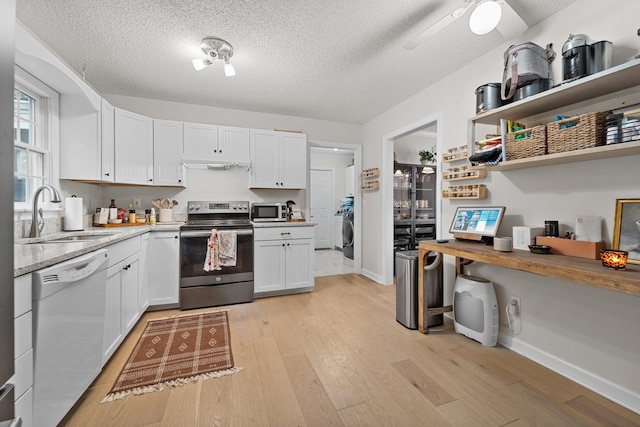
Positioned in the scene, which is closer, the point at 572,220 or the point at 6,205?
the point at 6,205

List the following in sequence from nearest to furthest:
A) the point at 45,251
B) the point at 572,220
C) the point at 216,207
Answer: the point at 45,251 < the point at 572,220 < the point at 216,207

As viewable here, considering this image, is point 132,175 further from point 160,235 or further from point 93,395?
point 93,395

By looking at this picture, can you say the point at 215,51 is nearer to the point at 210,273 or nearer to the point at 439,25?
the point at 439,25

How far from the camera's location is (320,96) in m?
3.27

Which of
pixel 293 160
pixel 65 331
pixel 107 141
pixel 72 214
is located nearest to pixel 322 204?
pixel 293 160

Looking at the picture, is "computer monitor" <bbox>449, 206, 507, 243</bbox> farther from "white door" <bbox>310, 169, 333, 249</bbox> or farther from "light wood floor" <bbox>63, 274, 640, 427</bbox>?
"white door" <bbox>310, 169, 333, 249</bbox>

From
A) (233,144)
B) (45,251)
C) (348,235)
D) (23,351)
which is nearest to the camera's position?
(23,351)

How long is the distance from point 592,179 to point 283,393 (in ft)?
7.71

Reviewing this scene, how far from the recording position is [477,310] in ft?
7.01

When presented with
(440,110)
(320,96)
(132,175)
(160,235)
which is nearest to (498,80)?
(440,110)

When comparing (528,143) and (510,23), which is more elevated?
(510,23)

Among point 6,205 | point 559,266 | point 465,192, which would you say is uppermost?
point 465,192

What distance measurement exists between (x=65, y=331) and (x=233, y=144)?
8.48 feet

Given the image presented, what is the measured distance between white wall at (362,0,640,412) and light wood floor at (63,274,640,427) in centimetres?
14
